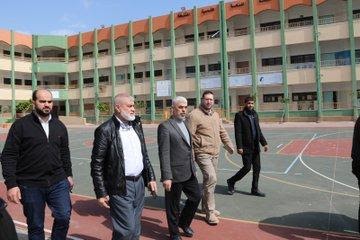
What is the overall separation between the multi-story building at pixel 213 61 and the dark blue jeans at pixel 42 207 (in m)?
39.9

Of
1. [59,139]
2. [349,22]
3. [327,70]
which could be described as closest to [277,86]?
[327,70]

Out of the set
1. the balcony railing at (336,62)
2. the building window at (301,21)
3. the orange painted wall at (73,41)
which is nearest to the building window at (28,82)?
the orange painted wall at (73,41)

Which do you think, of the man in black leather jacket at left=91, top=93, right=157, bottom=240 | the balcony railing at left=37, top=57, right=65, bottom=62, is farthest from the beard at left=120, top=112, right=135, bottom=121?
the balcony railing at left=37, top=57, right=65, bottom=62

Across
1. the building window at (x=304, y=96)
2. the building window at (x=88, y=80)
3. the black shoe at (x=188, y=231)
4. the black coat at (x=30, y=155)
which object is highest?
the building window at (x=88, y=80)

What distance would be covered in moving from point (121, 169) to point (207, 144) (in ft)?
8.06

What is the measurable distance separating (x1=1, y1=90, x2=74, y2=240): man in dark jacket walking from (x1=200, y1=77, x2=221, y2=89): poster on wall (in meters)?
43.9

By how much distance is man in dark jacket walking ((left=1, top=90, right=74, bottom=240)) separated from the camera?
4.73 metres

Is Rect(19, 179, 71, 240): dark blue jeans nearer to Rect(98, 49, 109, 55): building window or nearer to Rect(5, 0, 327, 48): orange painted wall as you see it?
Rect(5, 0, 327, 48): orange painted wall

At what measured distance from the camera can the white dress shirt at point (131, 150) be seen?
4672mm

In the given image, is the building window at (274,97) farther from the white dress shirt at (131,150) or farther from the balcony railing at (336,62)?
the white dress shirt at (131,150)

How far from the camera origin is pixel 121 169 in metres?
4.61

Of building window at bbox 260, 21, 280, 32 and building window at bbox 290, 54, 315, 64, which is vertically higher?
building window at bbox 260, 21, 280, 32

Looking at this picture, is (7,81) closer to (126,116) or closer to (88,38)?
(88,38)

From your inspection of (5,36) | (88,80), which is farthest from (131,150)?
(5,36)
